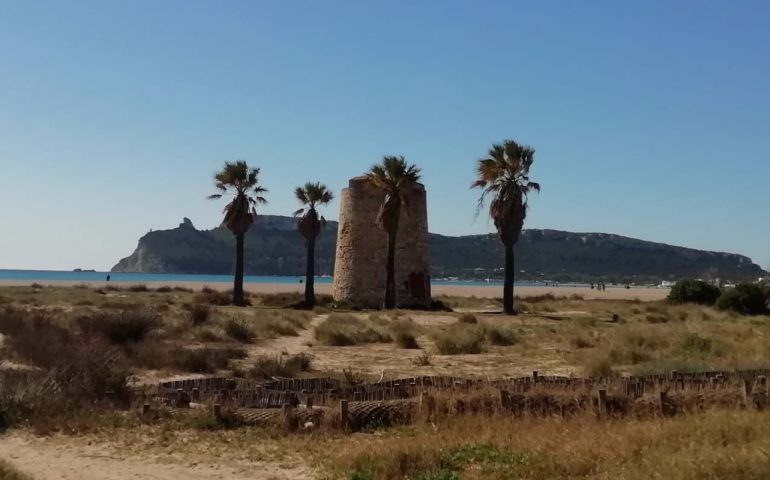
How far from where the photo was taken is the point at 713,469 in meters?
5.77

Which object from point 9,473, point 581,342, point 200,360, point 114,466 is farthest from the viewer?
point 581,342

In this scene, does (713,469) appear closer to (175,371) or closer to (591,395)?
(591,395)

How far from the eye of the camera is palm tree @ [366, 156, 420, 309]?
1329 inches

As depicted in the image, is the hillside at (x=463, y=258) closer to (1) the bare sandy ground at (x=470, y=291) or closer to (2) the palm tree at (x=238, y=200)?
(1) the bare sandy ground at (x=470, y=291)

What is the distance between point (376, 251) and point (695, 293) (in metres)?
17.2

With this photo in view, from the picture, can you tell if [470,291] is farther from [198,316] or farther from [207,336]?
[207,336]

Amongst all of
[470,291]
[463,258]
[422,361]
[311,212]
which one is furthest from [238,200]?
[463,258]

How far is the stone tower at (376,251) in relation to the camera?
3597cm

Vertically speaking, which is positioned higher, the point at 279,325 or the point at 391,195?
the point at 391,195

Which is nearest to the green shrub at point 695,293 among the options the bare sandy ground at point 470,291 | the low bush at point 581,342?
the bare sandy ground at point 470,291

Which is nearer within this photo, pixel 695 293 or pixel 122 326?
pixel 122 326

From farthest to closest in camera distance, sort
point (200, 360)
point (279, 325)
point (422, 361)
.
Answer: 1. point (279, 325)
2. point (422, 361)
3. point (200, 360)

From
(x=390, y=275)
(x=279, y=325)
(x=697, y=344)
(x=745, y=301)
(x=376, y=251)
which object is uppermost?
(x=376, y=251)

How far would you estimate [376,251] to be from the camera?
36.4m
